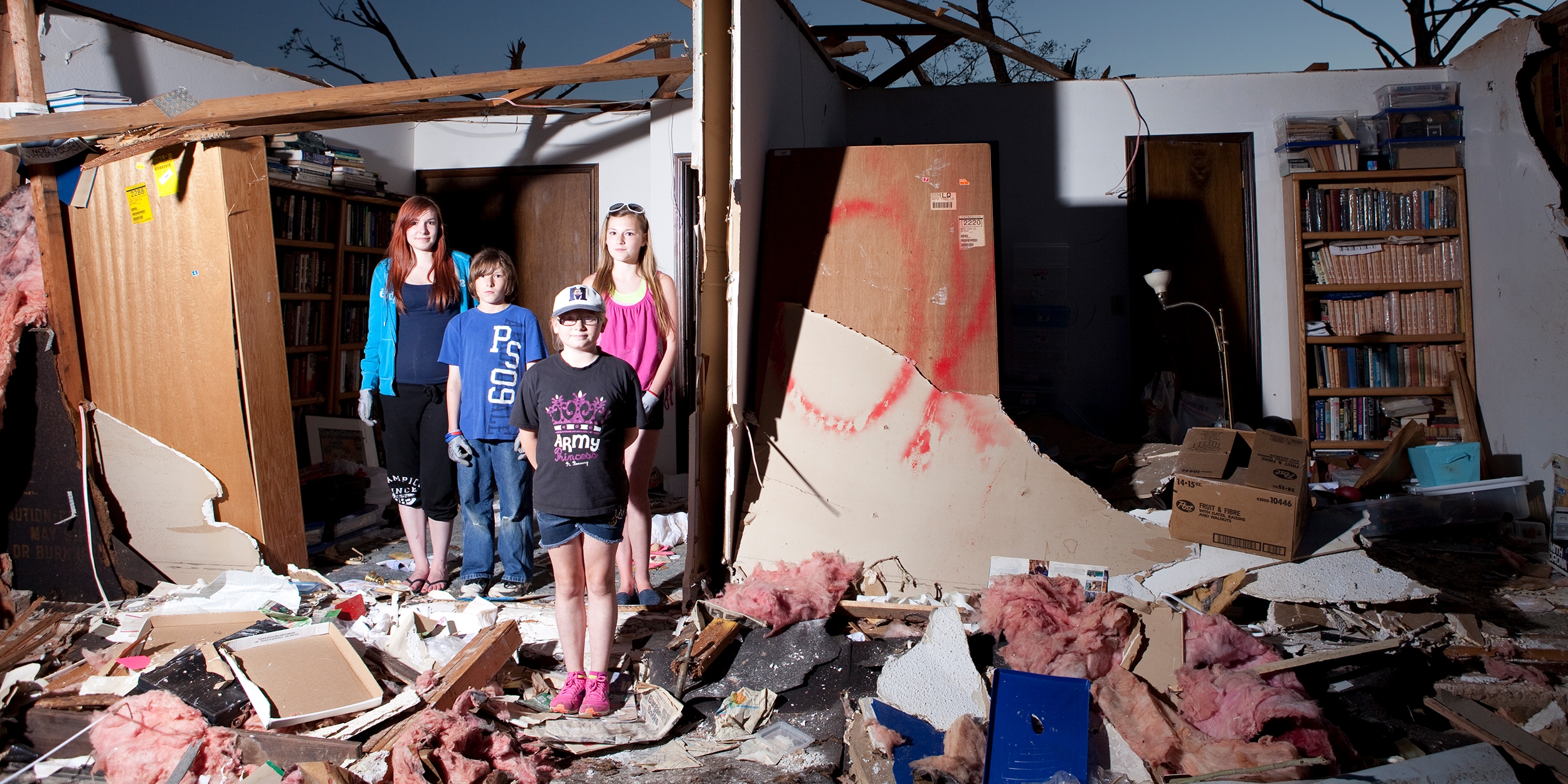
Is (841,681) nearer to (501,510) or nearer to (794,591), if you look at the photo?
(794,591)

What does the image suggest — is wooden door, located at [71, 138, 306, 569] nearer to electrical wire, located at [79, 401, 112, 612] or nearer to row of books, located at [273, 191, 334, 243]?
electrical wire, located at [79, 401, 112, 612]

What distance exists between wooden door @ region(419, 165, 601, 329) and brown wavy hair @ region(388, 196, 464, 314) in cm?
253

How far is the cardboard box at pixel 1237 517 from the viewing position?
295 centimetres

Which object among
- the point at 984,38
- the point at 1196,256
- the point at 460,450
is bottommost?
the point at 460,450

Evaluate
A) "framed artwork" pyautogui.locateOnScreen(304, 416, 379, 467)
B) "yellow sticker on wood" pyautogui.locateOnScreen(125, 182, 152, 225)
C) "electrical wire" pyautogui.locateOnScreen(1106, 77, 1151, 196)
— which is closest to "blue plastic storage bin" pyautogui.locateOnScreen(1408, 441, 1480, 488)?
"electrical wire" pyautogui.locateOnScreen(1106, 77, 1151, 196)

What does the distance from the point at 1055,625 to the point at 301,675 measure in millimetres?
2267

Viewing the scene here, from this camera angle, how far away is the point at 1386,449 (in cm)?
460

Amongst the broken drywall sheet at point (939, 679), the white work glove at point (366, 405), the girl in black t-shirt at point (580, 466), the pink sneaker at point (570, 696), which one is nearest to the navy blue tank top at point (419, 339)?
the white work glove at point (366, 405)

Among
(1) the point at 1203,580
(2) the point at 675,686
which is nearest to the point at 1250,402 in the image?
(1) the point at 1203,580

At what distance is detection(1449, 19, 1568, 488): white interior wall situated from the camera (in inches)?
167

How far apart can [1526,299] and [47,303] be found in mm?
6992

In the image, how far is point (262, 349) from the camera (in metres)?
3.38

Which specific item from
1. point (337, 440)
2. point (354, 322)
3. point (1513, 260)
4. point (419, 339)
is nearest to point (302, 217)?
point (354, 322)

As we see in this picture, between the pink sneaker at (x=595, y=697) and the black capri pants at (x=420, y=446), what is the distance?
3.88ft
